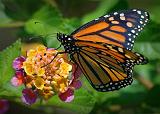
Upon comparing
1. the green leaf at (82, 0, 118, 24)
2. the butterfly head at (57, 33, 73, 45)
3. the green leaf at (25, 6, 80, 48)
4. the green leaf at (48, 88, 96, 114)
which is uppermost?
the green leaf at (82, 0, 118, 24)

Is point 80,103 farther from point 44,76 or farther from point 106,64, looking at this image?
point 106,64

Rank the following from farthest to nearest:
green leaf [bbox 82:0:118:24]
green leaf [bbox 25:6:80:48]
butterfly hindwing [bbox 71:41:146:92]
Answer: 1. green leaf [bbox 82:0:118:24]
2. green leaf [bbox 25:6:80:48]
3. butterfly hindwing [bbox 71:41:146:92]

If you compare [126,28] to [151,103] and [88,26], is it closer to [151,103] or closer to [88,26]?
[88,26]

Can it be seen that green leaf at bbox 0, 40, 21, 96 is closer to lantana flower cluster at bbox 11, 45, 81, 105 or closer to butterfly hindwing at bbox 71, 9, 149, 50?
lantana flower cluster at bbox 11, 45, 81, 105

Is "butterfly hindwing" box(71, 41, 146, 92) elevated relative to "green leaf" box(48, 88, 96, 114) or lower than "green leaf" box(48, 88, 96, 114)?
elevated


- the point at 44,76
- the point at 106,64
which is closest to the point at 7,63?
the point at 44,76

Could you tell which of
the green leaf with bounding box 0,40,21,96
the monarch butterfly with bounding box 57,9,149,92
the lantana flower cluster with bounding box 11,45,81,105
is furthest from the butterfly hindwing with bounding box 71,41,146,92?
the green leaf with bounding box 0,40,21,96

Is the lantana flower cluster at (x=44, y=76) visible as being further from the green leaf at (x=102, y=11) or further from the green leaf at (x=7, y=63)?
the green leaf at (x=102, y=11)
